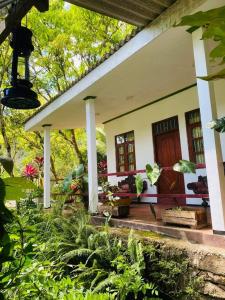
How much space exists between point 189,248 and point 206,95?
2031 mm

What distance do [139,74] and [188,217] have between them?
10.5 ft

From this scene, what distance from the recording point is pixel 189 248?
3.54 m

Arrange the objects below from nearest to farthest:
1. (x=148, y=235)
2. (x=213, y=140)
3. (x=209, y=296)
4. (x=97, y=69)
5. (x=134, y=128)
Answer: (x=209, y=296)
(x=213, y=140)
(x=148, y=235)
(x=97, y=69)
(x=134, y=128)

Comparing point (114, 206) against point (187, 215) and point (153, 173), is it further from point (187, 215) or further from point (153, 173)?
point (187, 215)

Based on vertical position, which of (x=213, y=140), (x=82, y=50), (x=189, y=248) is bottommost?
(x=189, y=248)

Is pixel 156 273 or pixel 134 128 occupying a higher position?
pixel 134 128

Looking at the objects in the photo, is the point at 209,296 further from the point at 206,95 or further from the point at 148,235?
the point at 206,95

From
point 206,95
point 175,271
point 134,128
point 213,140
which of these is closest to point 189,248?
point 175,271

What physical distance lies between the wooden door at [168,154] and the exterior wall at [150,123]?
0.65ft

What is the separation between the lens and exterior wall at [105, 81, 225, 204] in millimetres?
7047

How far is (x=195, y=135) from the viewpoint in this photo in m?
7.16

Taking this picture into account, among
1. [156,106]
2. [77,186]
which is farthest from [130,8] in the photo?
[77,186]

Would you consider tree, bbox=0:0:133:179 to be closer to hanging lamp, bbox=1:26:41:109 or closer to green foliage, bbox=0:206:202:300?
green foliage, bbox=0:206:202:300

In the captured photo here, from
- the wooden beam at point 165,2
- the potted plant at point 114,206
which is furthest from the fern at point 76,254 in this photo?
the wooden beam at point 165,2
